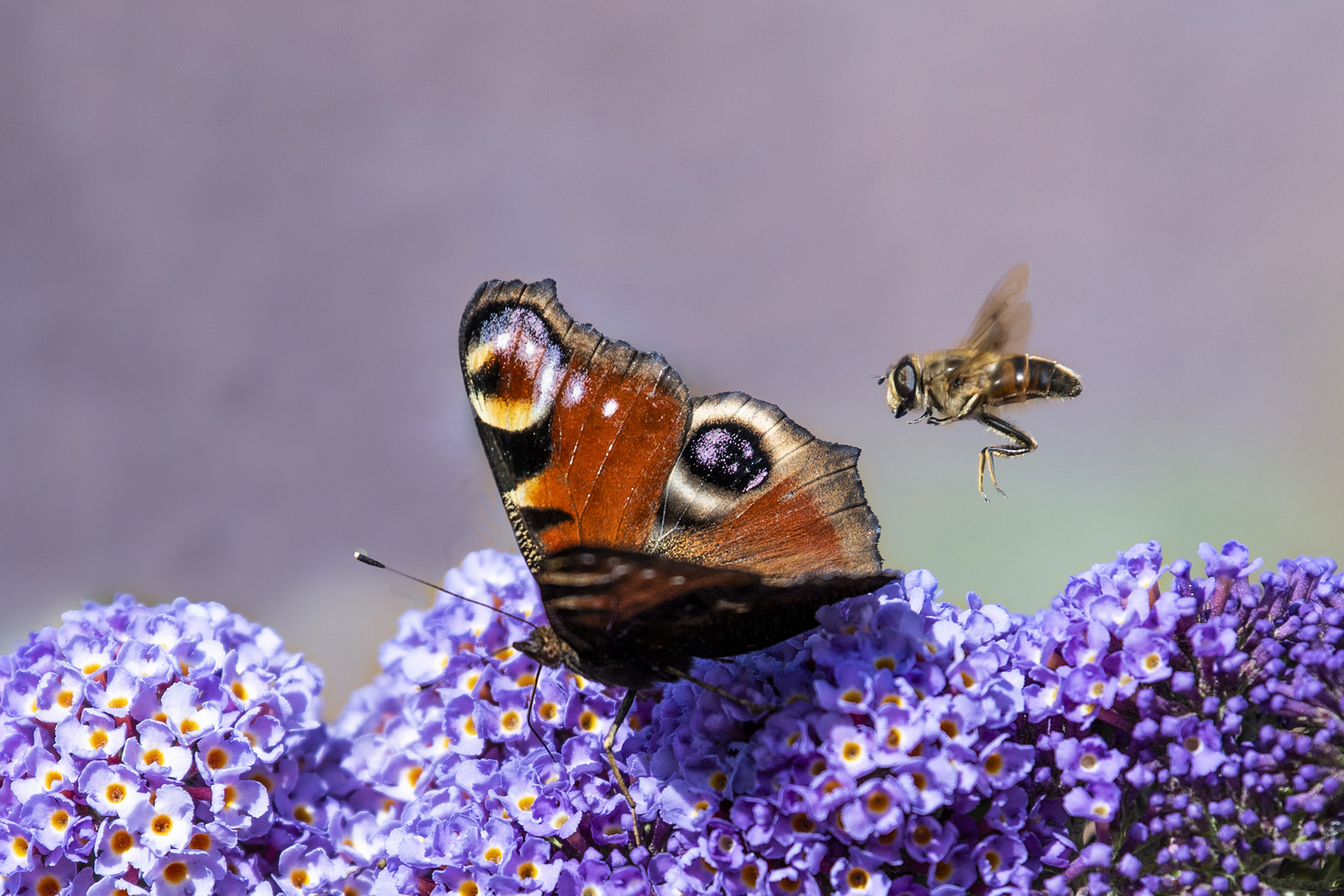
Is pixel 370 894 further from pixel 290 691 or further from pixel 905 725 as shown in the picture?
pixel 905 725

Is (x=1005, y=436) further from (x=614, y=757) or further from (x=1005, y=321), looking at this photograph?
(x=614, y=757)

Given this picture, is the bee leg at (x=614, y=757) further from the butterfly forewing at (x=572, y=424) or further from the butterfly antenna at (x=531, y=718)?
the butterfly forewing at (x=572, y=424)

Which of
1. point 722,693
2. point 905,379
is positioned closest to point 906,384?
point 905,379

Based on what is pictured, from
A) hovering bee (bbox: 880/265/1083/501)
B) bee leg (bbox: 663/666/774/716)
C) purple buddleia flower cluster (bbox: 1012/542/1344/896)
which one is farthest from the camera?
hovering bee (bbox: 880/265/1083/501)

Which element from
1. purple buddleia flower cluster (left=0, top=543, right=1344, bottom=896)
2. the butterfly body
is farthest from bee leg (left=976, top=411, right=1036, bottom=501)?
the butterfly body

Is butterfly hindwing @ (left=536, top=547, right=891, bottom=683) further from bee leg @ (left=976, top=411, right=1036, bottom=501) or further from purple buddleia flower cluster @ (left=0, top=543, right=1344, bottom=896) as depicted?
bee leg @ (left=976, top=411, right=1036, bottom=501)

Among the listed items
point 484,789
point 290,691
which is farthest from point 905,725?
point 290,691
